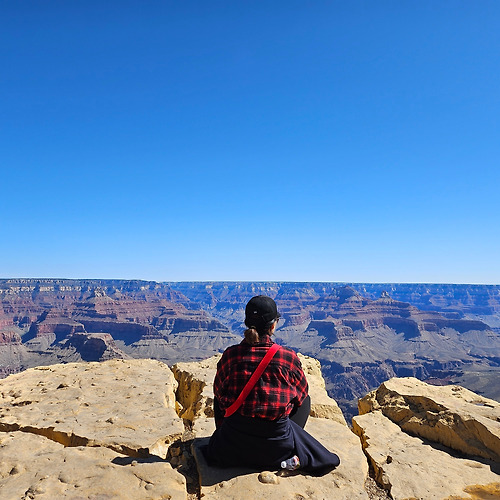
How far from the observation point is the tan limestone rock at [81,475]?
3191mm

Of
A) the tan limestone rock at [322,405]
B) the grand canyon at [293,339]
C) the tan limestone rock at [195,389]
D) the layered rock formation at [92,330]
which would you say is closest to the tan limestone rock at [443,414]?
the tan limestone rock at [322,405]

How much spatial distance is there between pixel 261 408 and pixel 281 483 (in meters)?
0.78

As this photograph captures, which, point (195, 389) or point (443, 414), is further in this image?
point (195, 389)

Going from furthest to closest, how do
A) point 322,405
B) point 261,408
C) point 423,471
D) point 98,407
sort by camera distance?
1. point 322,405
2. point 98,407
3. point 423,471
4. point 261,408

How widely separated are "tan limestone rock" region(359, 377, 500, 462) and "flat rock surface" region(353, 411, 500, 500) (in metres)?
0.24

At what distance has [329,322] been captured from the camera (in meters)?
175

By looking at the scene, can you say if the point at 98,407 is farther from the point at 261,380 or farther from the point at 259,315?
the point at 259,315

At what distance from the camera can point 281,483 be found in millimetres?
3422

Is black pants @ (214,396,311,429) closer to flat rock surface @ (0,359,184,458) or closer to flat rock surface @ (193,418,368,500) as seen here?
flat rock surface @ (193,418,368,500)

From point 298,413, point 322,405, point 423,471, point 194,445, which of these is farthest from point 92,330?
point 423,471

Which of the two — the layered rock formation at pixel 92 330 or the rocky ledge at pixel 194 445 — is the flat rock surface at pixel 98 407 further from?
the layered rock formation at pixel 92 330

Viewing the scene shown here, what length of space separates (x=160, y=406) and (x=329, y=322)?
580 ft

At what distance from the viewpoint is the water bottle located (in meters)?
3.54

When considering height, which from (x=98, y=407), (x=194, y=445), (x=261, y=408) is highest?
(x=261, y=408)
